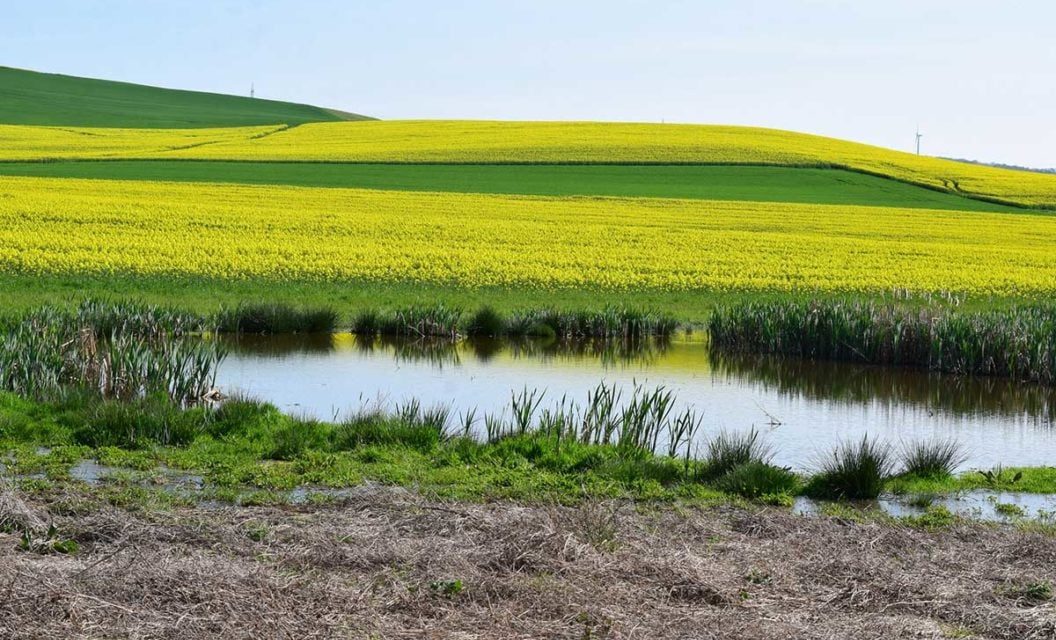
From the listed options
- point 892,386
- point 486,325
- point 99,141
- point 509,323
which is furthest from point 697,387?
point 99,141

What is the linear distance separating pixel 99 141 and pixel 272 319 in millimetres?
48817

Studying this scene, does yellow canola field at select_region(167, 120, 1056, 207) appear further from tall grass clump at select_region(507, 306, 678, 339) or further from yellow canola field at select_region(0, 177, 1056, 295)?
tall grass clump at select_region(507, 306, 678, 339)

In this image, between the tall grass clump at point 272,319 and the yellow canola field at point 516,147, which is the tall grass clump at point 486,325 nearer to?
the tall grass clump at point 272,319

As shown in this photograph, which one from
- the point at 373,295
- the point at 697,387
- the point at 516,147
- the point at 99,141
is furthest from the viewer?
the point at 516,147

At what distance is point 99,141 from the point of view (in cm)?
6988

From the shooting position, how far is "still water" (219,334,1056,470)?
16828mm

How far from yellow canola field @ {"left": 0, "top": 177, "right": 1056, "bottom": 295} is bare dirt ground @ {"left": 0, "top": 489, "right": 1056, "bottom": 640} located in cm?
2355

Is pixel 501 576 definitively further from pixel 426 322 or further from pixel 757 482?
pixel 426 322

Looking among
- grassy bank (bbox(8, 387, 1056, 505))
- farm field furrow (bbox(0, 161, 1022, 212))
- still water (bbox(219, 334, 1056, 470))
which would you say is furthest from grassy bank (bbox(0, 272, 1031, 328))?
farm field furrow (bbox(0, 161, 1022, 212))

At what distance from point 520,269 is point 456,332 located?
8.18 metres

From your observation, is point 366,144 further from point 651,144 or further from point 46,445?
point 46,445

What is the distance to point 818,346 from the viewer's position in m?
24.6

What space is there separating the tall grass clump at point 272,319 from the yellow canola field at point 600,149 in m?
40.7

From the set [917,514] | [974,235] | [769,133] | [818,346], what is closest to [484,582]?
[917,514]
